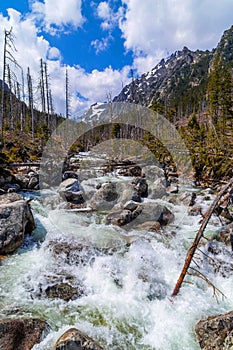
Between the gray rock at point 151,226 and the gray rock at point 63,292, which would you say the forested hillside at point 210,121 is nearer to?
the gray rock at point 151,226

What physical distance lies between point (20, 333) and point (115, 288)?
274 cm

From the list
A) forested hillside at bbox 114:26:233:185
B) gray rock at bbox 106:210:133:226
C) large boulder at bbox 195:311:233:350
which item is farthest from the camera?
forested hillside at bbox 114:26:233:185

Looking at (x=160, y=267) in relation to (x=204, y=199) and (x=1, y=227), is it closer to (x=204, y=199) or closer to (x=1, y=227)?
(x=1, y=227)

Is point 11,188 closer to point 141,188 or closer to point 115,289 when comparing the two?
point 141,188

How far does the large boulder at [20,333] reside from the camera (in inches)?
167

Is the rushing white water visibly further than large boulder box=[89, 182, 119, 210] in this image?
No

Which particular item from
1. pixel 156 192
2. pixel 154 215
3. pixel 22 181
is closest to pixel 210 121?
pixel 156 192

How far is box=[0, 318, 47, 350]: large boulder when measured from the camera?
13.9ft

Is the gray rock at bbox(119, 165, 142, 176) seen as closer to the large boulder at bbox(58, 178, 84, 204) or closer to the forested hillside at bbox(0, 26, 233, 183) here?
the forested hillside at bbox(0, 26, 233, 183)

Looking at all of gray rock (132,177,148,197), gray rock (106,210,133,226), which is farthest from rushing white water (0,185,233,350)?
gray rock (132,177,148,197)

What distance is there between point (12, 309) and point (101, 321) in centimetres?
207

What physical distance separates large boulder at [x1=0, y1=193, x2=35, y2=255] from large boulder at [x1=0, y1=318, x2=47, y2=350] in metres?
3.24

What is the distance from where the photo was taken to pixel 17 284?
20.3 feet

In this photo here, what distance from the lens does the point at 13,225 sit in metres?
7.89
